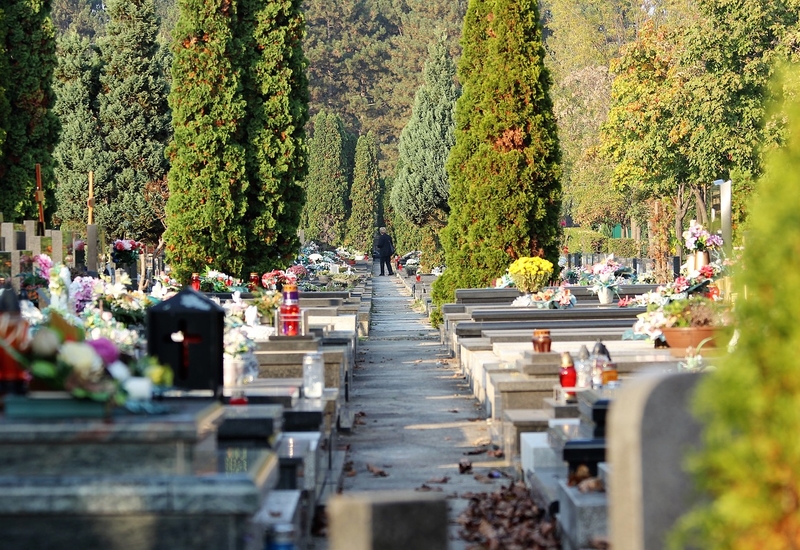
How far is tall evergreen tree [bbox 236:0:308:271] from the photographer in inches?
903

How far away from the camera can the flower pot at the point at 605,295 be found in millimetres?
20000

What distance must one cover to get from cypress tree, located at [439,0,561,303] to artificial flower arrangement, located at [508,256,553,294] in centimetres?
175

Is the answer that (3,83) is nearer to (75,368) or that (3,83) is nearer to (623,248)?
(75,368)

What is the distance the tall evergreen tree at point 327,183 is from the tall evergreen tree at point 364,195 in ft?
4.72

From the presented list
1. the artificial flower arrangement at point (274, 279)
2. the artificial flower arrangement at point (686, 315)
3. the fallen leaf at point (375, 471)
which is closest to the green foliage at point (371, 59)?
the artificial flower arrangement at point (274, 279)

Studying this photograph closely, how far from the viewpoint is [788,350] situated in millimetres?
3945

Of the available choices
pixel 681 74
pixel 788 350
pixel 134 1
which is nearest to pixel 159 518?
pixel 788 350

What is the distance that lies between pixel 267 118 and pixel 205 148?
131cm

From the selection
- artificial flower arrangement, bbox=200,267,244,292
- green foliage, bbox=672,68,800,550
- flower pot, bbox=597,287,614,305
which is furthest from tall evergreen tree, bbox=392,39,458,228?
green foliage, bbox=672,68,800,550

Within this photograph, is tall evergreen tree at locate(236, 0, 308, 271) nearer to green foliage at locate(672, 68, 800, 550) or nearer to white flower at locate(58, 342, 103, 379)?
white flower at locate(58, 342, 103, 379)

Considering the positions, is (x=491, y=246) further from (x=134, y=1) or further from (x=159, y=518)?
(x=159, y=518)

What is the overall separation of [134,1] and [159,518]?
3140 centimetres

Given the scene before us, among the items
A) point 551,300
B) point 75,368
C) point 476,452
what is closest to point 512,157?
point 551,300

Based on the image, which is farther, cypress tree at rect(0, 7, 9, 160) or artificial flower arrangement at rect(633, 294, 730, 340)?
cypress tree at rect(0, 7, 9, 160)
